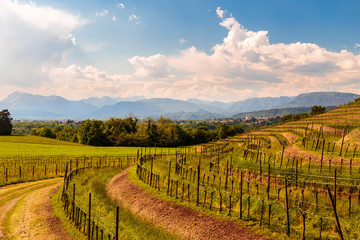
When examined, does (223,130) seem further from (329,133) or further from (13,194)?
(13,194)

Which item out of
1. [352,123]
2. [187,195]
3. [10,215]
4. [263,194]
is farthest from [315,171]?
[352,123]

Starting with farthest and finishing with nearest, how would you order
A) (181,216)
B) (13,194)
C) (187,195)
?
(13,194) → (187,195) → (181,216)

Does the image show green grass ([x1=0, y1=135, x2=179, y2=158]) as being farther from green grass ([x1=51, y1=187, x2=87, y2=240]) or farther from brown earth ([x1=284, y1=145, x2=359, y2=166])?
brown earth ([x1=284, y1=145, x2=359, y2=166])

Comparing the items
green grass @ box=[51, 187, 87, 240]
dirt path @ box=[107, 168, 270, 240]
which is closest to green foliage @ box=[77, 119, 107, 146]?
green grass @ box=[51, 187, 87, 240]

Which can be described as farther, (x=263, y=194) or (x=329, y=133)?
(x=329, y=133)

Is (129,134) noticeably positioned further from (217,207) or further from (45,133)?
(217,207)

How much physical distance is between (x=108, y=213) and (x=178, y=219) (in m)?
7.63

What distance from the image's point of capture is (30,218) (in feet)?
67.0

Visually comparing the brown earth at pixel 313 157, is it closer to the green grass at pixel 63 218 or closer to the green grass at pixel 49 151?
the green grass at pixel 63 218

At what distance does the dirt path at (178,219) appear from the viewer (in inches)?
631

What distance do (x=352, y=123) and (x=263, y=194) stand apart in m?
41.0

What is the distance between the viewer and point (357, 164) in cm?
2325

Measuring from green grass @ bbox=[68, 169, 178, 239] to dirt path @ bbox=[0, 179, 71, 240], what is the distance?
282cm

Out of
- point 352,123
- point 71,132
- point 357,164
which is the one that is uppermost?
point 352,123
